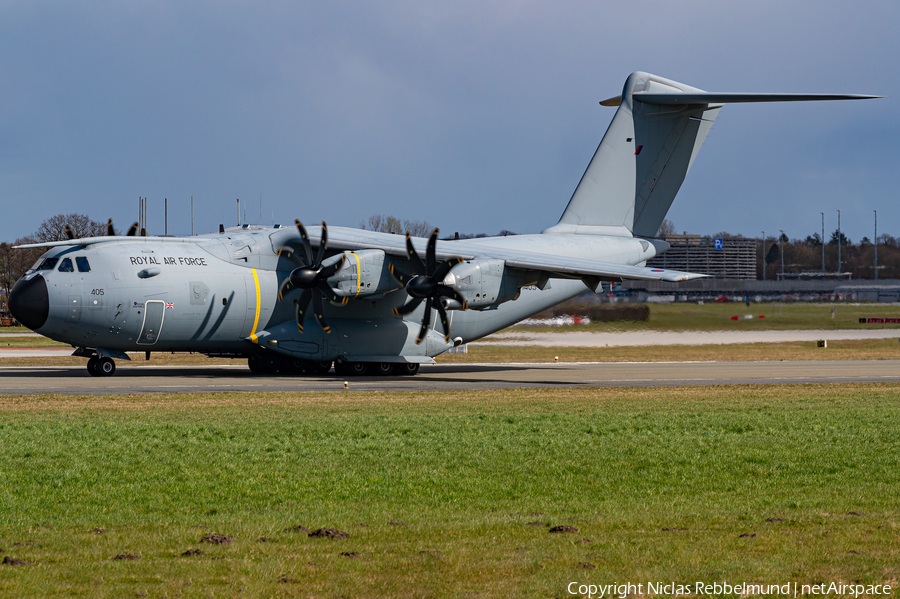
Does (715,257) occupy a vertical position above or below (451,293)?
above

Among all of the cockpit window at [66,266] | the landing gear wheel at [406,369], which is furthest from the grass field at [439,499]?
the landing gear wheel at [406,369]

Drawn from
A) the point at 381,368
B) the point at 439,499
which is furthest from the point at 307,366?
the point at 439,499

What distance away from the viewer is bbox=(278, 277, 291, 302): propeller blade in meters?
26.9

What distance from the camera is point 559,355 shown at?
3925cm

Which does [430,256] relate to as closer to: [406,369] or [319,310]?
[319,310]

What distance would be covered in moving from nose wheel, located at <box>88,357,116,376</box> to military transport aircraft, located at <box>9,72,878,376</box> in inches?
1.5

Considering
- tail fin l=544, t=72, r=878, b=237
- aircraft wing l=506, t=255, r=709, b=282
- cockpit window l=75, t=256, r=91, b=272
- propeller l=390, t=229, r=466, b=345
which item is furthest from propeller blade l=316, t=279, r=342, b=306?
tail fin l=544, t=72, r=878, b=237

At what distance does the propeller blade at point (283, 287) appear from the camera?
26.9 metres

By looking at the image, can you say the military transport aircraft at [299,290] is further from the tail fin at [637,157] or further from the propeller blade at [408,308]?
the tail fin at [637,157]

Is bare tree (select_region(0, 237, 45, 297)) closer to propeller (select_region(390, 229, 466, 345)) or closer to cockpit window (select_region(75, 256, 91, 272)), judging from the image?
cockpit window (select_region(75, 256, 91, 272))

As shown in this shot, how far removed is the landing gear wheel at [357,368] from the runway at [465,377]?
50.2 inches

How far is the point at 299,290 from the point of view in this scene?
28.1 m

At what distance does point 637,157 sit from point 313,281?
1361 cm

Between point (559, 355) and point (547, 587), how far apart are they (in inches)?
1306
